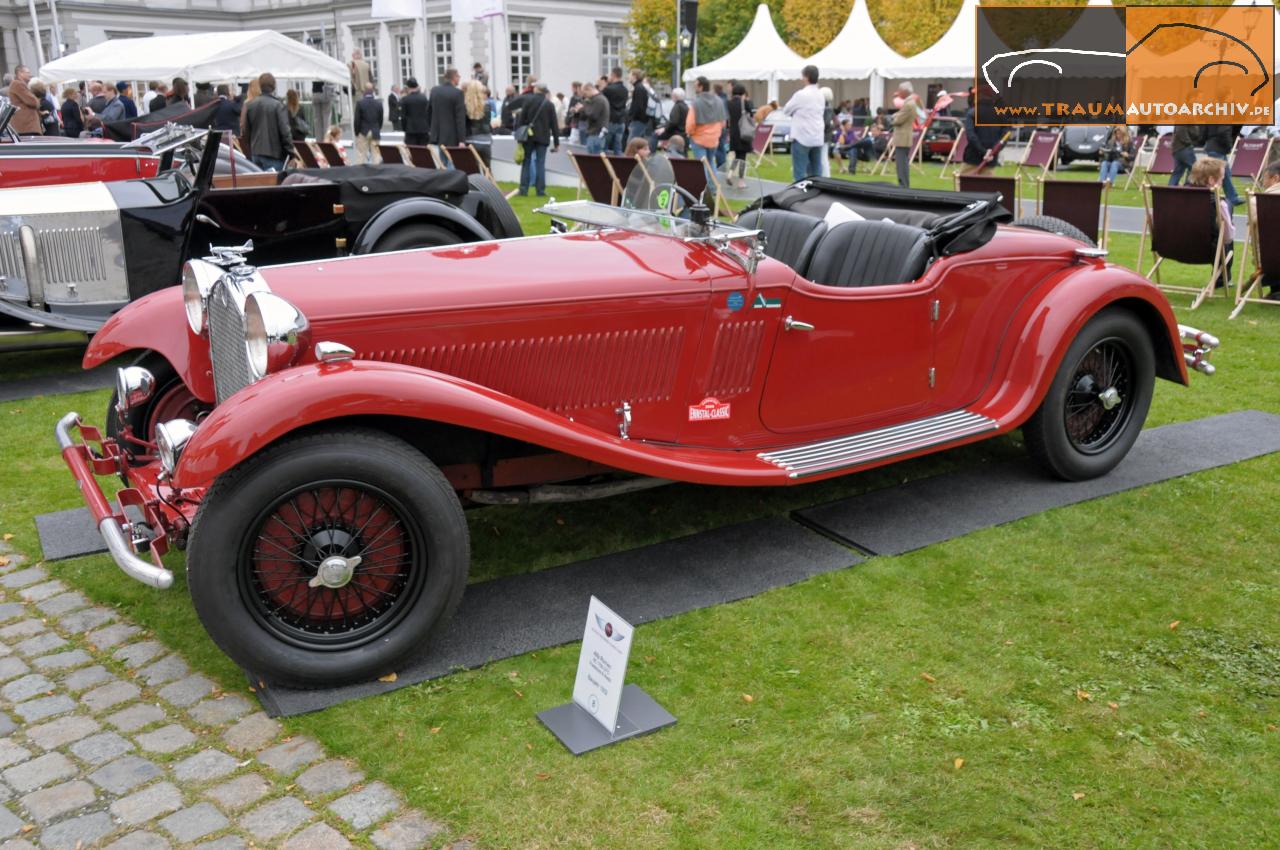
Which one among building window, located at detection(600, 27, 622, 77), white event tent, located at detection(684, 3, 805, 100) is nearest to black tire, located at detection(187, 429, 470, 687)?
white event tent, located at detection(684, 3, 805, 100)

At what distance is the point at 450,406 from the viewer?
11.6 feet

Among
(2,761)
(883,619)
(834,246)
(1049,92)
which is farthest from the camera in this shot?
(1049,92)

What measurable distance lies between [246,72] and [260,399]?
19310 millimetres

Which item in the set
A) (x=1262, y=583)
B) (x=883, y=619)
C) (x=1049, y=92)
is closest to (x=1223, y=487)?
(x=1262, y=583)

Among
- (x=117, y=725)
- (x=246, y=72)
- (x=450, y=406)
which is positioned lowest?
(x=117, y=725)

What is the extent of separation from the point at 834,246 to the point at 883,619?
6.27ft

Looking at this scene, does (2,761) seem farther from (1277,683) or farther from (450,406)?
(1277,683)

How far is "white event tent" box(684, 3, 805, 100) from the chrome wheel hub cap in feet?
88.8

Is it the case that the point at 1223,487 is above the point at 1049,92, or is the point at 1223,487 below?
below

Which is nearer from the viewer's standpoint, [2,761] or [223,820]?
[223,820]

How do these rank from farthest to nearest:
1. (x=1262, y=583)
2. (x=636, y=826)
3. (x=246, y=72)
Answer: (x=246, y=72)
(x=1262, y=583)
(x=636, y=826)

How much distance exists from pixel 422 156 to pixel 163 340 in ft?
34.4

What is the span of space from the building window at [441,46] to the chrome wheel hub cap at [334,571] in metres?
49.1

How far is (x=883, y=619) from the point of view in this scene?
4.04 metres
